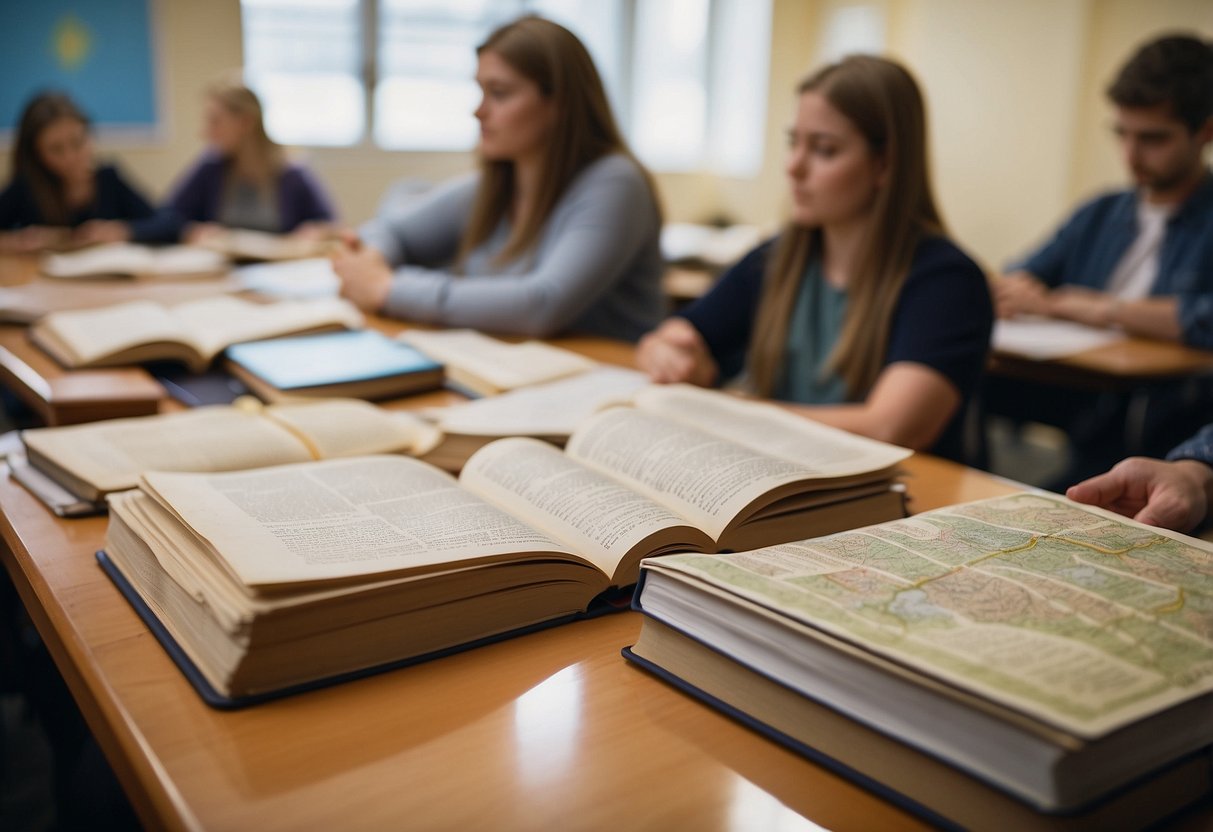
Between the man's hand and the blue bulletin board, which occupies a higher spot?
the blue bulletin board

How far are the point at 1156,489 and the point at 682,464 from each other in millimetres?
387

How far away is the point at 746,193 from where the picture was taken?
6730 millimetres

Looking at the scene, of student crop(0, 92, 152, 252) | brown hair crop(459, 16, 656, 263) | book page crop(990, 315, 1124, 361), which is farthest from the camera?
student crop(0, 92, 152, 252)

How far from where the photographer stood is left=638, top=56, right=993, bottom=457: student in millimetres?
1470

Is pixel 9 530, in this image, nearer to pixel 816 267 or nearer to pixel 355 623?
pixel 355 623

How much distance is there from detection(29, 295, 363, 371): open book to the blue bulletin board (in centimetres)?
349

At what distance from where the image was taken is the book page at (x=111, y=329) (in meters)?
1.49

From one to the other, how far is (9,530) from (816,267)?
4.27 feet

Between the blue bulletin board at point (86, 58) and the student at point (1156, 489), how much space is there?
16.8ft

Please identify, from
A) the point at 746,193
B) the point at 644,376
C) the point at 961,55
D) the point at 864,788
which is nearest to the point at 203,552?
the point at 864,788

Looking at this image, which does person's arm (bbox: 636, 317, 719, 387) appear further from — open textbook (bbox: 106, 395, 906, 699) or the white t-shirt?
the white t-shirt

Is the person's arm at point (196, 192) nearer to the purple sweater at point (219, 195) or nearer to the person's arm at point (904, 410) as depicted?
the purple sweater at point (219, 195)

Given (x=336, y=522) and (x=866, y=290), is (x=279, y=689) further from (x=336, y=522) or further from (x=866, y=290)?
(x=866, y=290)

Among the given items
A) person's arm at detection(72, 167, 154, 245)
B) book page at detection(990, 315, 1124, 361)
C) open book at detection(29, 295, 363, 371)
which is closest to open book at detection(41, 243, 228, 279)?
open book at detection(29, 295, 363, 371)
